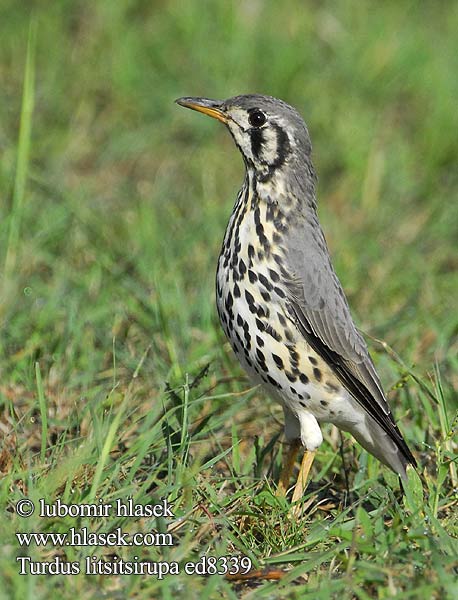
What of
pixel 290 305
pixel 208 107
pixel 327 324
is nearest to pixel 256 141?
pixel 208 107

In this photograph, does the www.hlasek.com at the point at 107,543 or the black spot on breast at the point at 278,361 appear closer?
the www.hlasek.com at the point at 107,543

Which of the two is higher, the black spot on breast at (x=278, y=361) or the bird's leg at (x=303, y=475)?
the black spot on breast at (x=278, y=361)

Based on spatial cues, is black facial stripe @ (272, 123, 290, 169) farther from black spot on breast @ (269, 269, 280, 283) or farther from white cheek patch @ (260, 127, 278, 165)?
black spot on breast @ (269, 269, 280, 283)

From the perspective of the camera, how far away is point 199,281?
764 centimetres

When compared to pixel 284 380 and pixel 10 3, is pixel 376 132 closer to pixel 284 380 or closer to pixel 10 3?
pixel 10 3

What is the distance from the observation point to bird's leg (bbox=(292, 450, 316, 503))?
5.62 metres

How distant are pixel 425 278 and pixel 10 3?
16.4 feet

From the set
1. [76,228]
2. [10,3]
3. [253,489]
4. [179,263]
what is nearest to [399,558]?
[253,489]

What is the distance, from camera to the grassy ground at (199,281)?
4.86 metres

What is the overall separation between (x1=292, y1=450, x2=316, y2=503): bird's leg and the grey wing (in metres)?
0.39

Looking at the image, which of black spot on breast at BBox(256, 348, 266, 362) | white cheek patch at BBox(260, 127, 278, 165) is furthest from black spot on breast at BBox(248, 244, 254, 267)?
white cheek patch at BBox(260, 127, 278, 165)
